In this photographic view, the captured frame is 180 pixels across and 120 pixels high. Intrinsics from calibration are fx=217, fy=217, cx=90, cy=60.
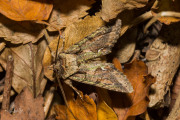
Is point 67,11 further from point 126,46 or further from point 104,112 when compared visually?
point 104,112

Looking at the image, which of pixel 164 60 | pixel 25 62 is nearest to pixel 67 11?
pixel 25 62

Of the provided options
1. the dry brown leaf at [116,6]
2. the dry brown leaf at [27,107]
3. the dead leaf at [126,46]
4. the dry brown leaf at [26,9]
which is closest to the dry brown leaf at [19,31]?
the dry brown leaf at [26,9]

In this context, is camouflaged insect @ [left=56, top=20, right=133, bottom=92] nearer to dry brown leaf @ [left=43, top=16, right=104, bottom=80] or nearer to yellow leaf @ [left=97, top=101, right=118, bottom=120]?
dry brown leaf @ [left=43, top=16, right=104, bottom=80]

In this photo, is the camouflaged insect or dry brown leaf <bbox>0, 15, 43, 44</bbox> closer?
the camouflaged insect

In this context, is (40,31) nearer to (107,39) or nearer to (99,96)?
(107,39)

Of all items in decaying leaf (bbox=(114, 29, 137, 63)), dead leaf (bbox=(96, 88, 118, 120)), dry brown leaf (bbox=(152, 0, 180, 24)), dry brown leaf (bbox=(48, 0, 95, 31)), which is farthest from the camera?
decaying leaf (bbox=(114, 29, 137, 63))

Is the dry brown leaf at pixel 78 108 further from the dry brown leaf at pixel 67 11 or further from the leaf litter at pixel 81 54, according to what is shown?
the dry brown leaf at pixel 67 11

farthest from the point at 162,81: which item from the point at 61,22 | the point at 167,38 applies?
the point at 61,22

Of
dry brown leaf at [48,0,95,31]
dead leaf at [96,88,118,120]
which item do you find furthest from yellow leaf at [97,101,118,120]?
dry brown leaf at [48,0,95,31]

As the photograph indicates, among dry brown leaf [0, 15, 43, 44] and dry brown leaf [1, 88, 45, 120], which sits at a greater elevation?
dry brown leaf [0, 15, 43, 44]
